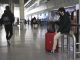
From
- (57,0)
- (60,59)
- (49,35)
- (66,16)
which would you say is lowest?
(60,59)

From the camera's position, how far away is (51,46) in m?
10.8

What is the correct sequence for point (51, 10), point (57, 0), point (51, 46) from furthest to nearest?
point (51, 10) → point (57, 0) → point (51, 46)

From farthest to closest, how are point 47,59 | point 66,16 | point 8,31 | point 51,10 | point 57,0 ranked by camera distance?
point 51,10 → point 57,0 → point 8,31 → point 66,16 → point 47,59

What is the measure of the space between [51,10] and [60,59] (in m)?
37.5

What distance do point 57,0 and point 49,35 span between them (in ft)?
99.6

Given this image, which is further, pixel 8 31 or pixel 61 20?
pixel 8 31

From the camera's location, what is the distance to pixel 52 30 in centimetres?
1143

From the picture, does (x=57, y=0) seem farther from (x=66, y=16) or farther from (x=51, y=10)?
(x=66, y=16)

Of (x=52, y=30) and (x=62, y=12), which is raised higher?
(x=62, y=12)

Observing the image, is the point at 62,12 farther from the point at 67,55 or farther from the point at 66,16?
the point at 67,55

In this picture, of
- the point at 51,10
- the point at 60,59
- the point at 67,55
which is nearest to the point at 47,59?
the point at 60,59

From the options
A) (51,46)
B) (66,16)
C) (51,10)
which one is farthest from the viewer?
(51,10)

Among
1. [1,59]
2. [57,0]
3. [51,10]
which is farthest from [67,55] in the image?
[51,10]

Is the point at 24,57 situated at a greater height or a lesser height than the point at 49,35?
lesser
